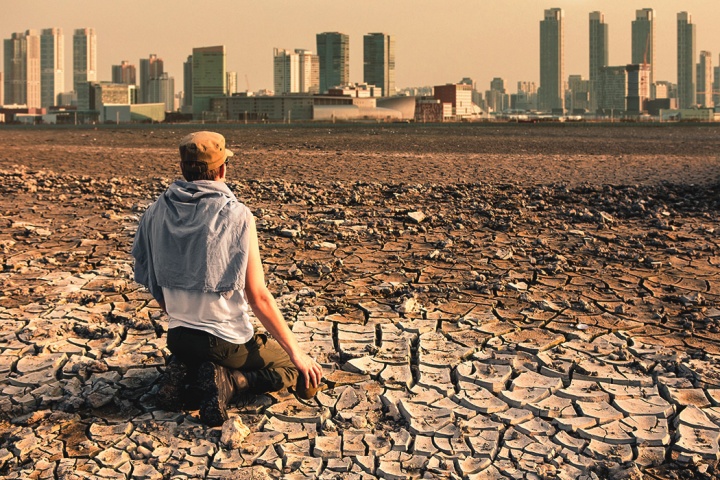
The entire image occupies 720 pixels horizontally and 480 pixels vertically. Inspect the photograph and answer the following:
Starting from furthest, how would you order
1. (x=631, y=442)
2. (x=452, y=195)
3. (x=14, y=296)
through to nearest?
(x=452, y=195) < (x=14, y=296) < (x=631, y=442)

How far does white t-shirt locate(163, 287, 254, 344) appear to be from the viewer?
4.23 metres

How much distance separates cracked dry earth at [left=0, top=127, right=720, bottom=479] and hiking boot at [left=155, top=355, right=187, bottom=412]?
8 cm

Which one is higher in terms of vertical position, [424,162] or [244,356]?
[424,162]

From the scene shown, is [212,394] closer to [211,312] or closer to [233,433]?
[233,433]

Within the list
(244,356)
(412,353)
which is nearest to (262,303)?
(244,356)

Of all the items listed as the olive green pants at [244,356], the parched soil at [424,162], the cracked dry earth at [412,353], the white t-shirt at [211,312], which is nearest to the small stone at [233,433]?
the cracked dry earth at [412,353]

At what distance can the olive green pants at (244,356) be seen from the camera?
4.27 meters

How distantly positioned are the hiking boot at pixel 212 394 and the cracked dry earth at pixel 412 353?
94 mm

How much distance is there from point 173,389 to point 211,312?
0.44 m

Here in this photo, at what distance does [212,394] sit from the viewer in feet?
13.6

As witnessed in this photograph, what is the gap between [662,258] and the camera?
851cm

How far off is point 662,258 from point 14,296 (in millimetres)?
6111

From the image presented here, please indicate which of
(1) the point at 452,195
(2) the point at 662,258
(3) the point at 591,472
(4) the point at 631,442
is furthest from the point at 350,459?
(1) the point at 452,195

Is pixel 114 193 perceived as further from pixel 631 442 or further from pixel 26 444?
pixel 631 442
